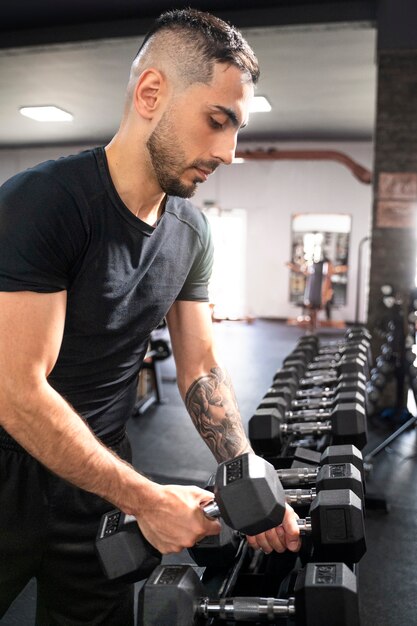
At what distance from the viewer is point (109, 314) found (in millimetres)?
1101

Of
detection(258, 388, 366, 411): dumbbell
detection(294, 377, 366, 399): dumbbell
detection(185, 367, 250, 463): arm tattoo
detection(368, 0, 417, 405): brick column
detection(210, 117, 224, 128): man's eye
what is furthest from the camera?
detection(368, 0, 417, 405): brick column

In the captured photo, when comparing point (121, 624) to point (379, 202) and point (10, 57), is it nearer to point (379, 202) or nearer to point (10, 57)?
point (379, 202)

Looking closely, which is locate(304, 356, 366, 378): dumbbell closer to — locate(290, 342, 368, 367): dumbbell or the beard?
locate(290, 342, 368, 367): dumbbell

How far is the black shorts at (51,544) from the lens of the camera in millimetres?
1137

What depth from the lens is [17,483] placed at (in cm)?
115

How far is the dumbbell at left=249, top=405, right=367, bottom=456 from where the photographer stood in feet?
4.95

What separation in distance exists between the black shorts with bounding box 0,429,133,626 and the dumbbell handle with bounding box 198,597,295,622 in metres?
0.29

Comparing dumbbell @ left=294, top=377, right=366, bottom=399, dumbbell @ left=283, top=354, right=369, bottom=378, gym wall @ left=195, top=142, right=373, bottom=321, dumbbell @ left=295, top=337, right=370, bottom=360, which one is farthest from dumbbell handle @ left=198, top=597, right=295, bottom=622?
gym wall @ left=195, top=142, right=373, bottom=321

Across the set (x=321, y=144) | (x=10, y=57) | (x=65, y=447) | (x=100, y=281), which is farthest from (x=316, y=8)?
(x=321, y=144)

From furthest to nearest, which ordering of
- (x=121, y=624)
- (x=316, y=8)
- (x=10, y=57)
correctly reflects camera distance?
(x=10, y=57)
(x=316, y=8)
(x=121, y=624)

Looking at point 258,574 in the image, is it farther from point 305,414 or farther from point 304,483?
point 305,414

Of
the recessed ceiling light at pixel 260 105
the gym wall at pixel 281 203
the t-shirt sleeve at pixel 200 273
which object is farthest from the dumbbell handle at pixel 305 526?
the gym wall at pixel 281 203

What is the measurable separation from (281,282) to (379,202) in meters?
5.19

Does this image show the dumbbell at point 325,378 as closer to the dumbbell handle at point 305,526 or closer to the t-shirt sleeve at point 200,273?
the t-shirt sleeve at point 200,273
